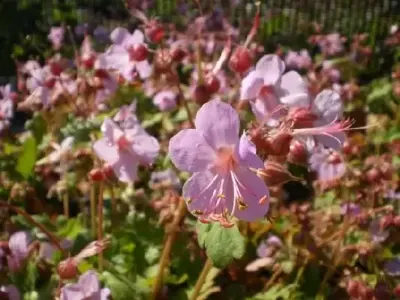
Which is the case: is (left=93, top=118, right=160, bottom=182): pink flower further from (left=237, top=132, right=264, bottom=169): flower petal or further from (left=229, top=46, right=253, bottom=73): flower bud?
(left=237, top=132, right=264, bottom=169): flower petal

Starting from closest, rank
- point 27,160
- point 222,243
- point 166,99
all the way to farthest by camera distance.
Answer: point 222,243 < point 27,160 < point 166,99

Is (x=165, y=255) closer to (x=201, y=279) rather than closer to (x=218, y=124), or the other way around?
(x=201, y=279)

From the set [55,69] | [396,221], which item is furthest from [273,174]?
[55,69]

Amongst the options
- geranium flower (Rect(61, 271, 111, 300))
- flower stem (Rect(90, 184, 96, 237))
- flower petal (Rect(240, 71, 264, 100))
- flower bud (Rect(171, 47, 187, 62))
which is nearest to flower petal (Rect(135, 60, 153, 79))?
flower bud (Rect(171, 47, 187, 62))

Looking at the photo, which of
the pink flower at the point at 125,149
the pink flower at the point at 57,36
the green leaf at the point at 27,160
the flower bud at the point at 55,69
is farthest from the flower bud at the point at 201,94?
the pink flower at the point at 57,36

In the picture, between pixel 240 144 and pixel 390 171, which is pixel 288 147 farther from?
pixel 390 171

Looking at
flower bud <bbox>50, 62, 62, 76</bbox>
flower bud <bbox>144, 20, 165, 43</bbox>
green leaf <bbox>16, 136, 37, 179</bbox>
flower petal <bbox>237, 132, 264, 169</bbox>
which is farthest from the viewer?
green leaf <bbox>16, 136, 37, 179</bbox>
